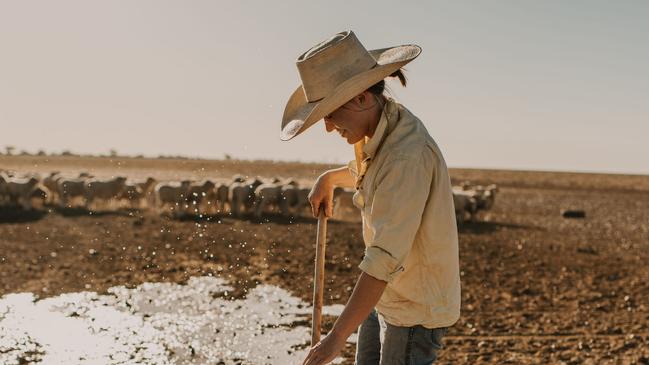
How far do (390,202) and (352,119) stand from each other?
1.10 feet

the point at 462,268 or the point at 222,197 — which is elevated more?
the point at 222,197

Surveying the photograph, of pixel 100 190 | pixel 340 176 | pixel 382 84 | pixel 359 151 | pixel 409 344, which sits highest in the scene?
pixel 382 84

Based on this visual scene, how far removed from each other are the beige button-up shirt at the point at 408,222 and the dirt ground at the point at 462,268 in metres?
3.23

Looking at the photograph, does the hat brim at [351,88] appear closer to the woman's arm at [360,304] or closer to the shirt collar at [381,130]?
the shirt collar at [381,130]

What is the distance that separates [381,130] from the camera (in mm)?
2105

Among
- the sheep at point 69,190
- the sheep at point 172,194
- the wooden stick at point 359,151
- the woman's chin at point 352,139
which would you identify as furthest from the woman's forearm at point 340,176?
the sheep at point 69,190

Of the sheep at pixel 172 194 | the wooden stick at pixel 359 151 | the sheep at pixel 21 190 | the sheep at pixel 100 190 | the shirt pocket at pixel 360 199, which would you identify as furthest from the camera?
the sheep at pixel 100 190

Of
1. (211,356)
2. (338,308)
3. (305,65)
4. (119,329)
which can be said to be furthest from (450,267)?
(338,308)

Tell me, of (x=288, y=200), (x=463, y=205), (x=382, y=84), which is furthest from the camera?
(x=288, y=200)

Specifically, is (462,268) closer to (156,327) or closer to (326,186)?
(156,327)

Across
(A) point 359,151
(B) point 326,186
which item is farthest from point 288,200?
(A) point 359,151

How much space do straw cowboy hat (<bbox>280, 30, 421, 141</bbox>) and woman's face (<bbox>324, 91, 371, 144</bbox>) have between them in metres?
0.05

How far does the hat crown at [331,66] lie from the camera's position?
2164 mm

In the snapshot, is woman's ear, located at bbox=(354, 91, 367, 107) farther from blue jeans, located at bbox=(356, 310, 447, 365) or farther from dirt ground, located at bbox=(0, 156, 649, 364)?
dirt ground, located at bbox=(0, 156, 649, 364)
